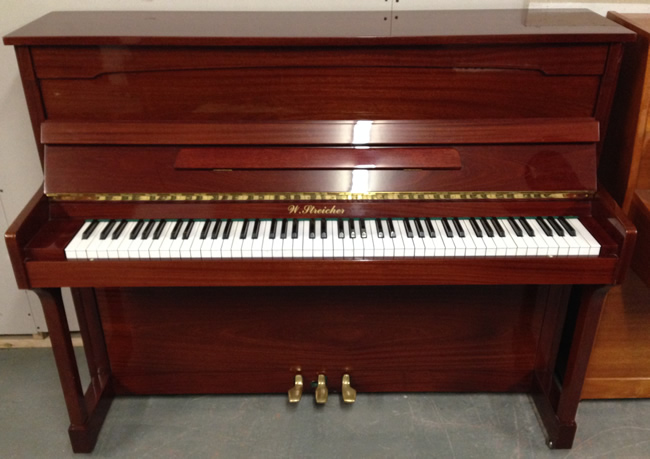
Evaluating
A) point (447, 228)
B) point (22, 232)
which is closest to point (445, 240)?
point (447, 228)

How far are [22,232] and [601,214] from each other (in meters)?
1.57

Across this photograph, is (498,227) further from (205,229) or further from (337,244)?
(205,229)

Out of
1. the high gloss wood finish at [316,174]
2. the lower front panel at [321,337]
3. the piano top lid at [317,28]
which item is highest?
the piano top lid at [317,28]

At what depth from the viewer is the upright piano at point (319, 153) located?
5.05ft

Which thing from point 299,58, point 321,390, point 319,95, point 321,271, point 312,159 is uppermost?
point 299,58

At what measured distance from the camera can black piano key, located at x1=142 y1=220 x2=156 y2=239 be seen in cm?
158

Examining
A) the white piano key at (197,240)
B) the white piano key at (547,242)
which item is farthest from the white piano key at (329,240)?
the white piano key at (547,242)

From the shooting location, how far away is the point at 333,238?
1.57m

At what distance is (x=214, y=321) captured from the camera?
1.98 metres

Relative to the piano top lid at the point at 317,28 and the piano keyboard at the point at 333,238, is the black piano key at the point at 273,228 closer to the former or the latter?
the piano keyboard at the point at 333,238

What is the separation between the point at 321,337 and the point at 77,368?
0.80m

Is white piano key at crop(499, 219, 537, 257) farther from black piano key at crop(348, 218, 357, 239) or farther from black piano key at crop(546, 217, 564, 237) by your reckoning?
black piano key at crop(348, 218, 357, 239)

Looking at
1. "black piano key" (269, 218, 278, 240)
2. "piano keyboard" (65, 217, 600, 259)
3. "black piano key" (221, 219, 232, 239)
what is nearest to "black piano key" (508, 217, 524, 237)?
"piano keyboard" (65, 217, 600, 259)

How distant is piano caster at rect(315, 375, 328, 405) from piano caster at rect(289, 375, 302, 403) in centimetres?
6
